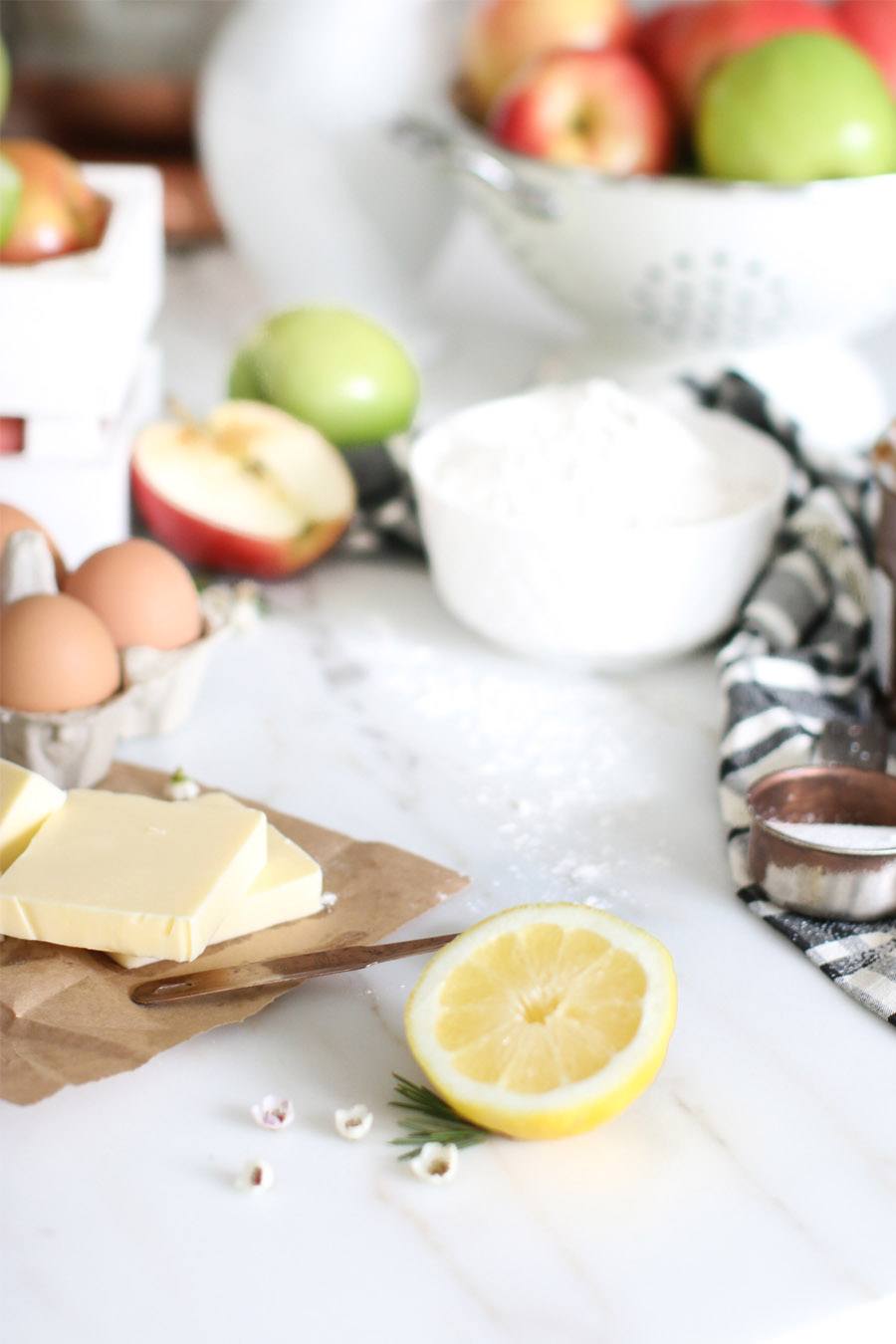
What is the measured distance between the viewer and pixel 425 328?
142 cm

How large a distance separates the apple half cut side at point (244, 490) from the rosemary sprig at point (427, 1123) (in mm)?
484

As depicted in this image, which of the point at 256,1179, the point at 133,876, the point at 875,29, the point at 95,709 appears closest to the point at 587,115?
the point at 875,29

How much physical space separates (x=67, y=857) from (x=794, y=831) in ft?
1.05

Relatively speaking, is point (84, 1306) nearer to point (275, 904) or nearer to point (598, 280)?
point (275, 904)

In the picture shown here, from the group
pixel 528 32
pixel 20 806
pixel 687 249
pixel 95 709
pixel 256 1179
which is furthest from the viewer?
pixel 528 32

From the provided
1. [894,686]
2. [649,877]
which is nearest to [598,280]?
[894,686]

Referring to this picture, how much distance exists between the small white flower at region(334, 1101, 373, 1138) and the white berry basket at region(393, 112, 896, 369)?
0.71 metres

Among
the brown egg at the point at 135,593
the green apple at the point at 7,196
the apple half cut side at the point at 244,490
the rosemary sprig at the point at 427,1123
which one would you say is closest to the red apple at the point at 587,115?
the apple half cut side at the point at 244,490

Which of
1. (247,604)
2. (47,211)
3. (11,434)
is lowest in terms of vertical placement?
(247,604)

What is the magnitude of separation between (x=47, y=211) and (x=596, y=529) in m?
0.39

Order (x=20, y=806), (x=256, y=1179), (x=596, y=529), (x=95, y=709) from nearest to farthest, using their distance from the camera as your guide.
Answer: (x=256, y=1179), (x=20, y=806), (x=95, y=709), (x=596, y=529)

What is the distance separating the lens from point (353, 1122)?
0.58m

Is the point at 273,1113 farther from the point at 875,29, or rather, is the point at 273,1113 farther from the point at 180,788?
the point at 875,29

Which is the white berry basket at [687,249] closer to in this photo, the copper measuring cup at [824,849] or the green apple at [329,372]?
the green apple at [329,372]
